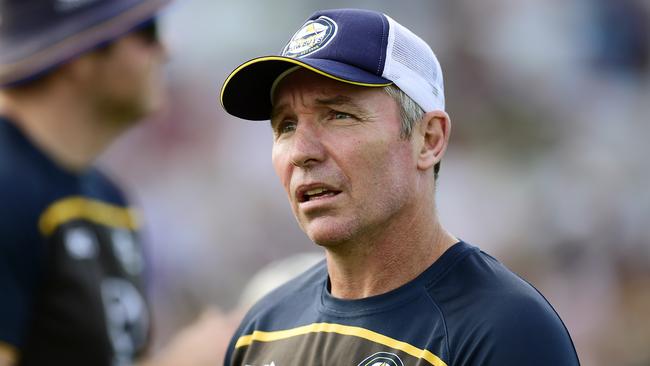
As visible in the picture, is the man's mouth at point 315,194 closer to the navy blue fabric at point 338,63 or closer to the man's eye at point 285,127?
the man's eye at point 285,127

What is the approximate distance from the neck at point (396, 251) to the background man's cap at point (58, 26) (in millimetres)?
1486

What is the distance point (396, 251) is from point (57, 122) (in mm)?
1606

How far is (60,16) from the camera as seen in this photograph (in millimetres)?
3777

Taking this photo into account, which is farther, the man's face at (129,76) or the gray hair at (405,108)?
the man's face at (129,76)

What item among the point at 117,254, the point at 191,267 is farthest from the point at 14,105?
the point at 191,267

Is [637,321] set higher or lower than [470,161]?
lower

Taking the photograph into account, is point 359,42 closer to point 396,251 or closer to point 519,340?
point 396,251

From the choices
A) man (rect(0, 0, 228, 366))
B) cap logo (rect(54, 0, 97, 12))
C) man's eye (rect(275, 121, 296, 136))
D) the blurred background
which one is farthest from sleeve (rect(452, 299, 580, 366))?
the blurred background

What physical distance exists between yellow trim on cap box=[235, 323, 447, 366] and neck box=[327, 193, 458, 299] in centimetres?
13

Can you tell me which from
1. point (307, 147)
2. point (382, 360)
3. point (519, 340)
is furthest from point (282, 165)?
point (519, 340)

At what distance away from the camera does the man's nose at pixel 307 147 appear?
270 centimetres

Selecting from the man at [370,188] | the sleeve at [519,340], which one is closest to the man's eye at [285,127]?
the man at [370,188]

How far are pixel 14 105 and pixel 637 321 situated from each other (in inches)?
248

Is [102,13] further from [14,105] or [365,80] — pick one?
[365,80]
